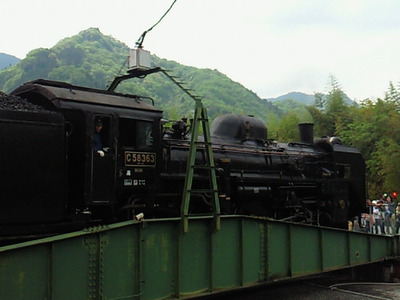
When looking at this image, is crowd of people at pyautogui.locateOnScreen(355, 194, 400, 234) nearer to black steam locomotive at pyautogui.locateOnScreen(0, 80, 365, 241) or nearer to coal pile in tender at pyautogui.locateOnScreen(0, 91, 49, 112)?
black steam locomotive at pyautogui.locateOnScreen(0, 80, 365, 241)

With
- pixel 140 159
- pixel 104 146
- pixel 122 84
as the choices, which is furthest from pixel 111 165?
pixel 122 84

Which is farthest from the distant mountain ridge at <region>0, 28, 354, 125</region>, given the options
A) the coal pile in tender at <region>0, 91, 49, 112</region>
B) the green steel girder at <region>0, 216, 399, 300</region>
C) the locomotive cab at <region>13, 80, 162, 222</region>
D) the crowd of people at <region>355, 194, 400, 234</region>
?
the coal pile in tender at <region>0, 91, 49, 112</region>

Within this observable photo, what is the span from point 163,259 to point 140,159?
212 cm

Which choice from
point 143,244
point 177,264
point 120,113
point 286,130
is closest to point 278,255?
point 177,264

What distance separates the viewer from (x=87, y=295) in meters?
5.96

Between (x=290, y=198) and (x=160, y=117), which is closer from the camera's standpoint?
(x=160, y=117)

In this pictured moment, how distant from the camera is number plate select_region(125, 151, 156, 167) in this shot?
809 centimetres

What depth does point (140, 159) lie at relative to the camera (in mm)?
8297

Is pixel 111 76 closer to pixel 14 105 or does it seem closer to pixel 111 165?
pixel 111 165

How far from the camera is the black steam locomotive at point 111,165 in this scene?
6430 mm

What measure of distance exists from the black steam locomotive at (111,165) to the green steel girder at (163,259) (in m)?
1.09

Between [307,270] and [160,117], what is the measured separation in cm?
449

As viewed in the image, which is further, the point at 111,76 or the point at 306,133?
the point at 111,76

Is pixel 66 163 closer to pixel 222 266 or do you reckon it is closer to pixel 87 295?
pixel 87 295
